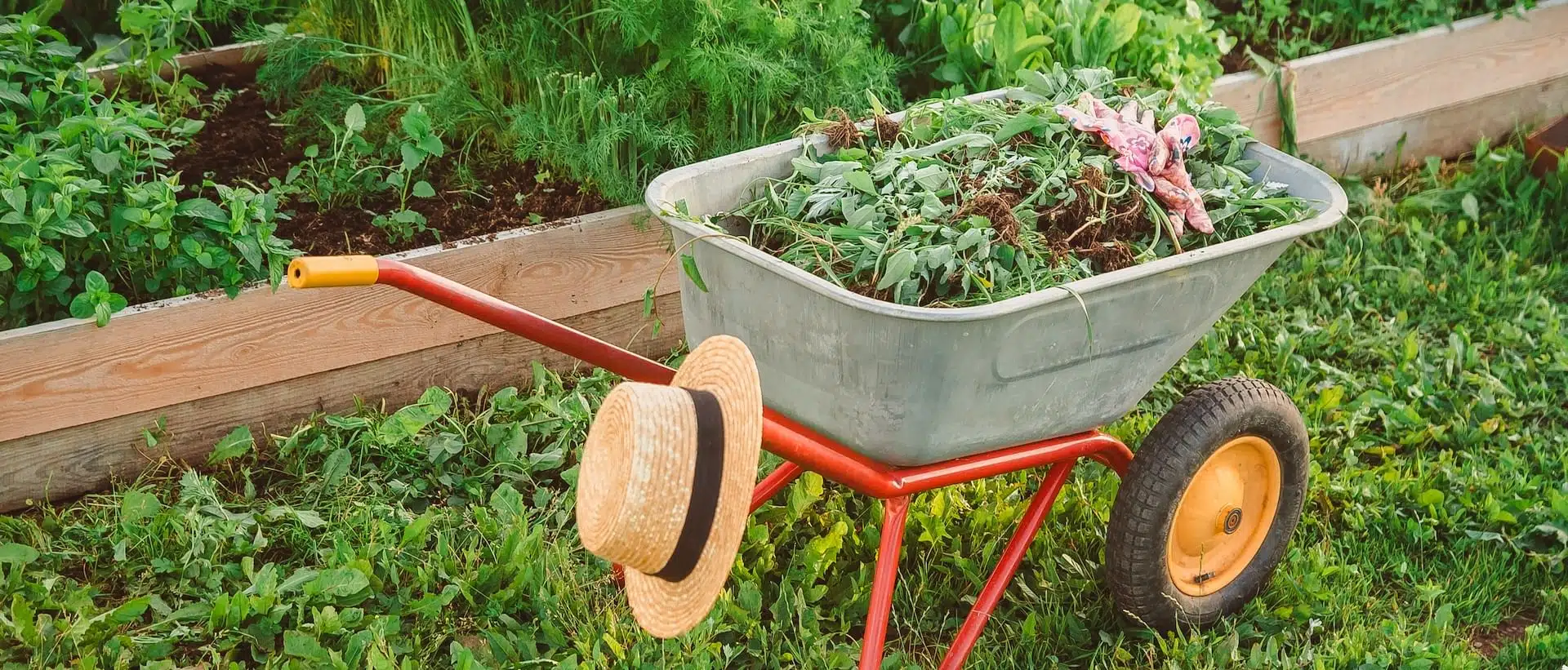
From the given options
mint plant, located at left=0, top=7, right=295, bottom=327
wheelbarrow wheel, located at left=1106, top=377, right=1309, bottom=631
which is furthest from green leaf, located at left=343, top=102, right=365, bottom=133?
wheelbarrow wheel, located at left=1106, top=377, right=1309, bottom=631

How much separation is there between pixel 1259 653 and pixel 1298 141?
6.59 feet

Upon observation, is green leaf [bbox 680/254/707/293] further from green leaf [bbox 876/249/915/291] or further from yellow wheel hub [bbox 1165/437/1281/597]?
yellow wheel hub [bbox 1165/437/1281/597]

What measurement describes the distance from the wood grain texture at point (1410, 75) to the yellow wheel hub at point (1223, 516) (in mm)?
1511

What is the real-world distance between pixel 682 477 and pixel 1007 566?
0.73 m

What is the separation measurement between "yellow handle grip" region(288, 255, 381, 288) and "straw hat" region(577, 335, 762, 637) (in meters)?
0.31

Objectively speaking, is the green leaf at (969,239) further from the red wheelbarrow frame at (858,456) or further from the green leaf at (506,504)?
the green leaf at (506,504)

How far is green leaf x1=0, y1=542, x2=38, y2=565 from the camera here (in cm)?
208

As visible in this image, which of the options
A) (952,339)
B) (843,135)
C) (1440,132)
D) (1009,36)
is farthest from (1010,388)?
(1440,132)

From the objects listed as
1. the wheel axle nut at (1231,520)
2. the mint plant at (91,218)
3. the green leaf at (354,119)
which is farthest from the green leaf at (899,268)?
the green leaf at (354,119)

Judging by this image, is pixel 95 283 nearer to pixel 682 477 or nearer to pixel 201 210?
pixel 201 210

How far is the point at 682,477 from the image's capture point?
4.61 ft

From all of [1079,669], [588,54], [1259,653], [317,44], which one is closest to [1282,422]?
[1259,653]

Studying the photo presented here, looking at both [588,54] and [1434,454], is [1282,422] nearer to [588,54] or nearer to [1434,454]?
[1434,454]

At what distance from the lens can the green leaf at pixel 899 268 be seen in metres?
1.65
